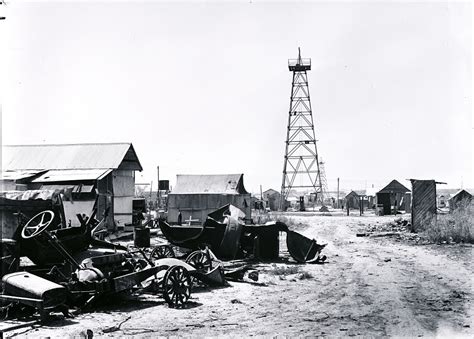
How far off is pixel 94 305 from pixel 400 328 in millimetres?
5922

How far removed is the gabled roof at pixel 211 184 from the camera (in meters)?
36.4

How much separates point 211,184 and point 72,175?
13.2 metres

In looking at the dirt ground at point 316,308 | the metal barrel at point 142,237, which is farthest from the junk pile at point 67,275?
the metal barrel at point 142,237

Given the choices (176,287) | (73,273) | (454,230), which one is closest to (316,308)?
(176,287)

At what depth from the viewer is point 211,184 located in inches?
1465

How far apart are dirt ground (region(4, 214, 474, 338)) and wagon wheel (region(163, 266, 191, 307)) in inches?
10.7

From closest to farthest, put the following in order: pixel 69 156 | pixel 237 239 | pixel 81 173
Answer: pixel 237 239
pixel 81 173
pixel 69 156

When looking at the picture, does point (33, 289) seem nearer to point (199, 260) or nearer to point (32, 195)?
point (199, 260)

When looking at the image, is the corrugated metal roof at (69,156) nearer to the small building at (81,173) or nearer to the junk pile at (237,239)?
the small building at (81,173)

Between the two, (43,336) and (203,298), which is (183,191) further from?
(43,336)

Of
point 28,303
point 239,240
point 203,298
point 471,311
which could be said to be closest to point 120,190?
point 239,240

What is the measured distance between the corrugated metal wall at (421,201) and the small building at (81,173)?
53.7ft

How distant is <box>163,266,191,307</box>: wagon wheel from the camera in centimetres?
993

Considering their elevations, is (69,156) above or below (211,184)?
above
